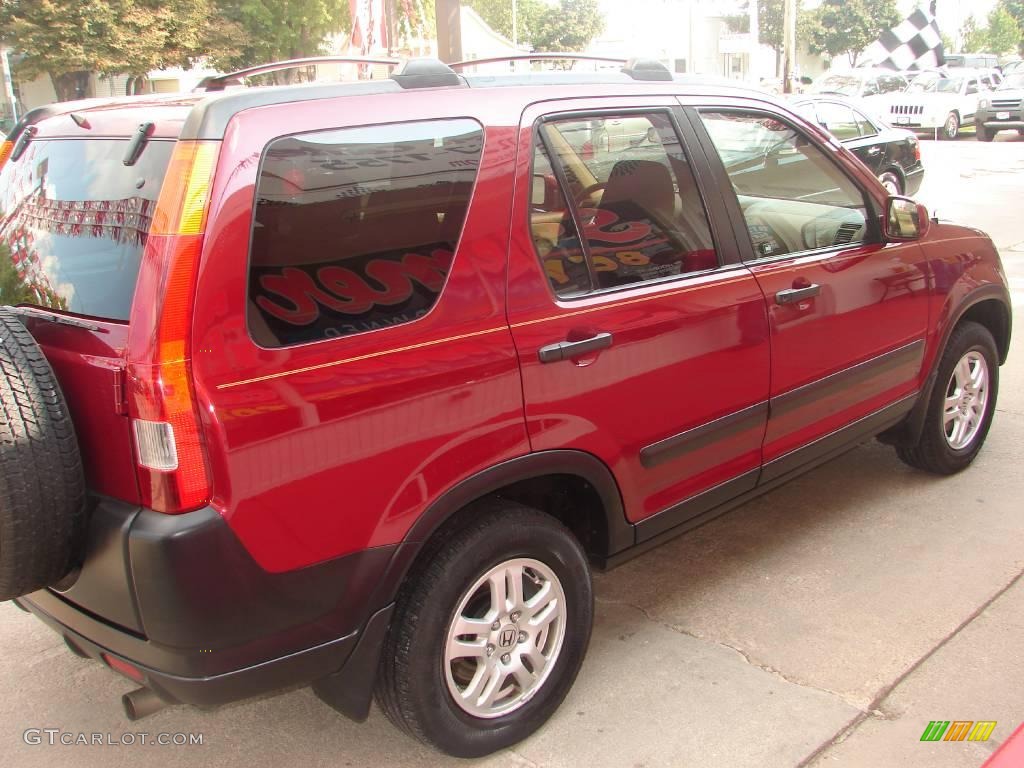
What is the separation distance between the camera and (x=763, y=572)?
12.3ft

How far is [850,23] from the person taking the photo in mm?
71375

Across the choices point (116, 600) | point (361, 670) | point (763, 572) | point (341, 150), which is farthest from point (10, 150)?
point (763, 572)

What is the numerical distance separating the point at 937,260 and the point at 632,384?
1956 mm

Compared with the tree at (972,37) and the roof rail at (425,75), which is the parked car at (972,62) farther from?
the roof rail at (425,75)

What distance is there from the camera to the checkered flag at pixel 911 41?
35.2 metres

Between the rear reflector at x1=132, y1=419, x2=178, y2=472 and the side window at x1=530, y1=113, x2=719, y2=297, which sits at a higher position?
the side window at x1=530, y1=113, x2=719, y2=297

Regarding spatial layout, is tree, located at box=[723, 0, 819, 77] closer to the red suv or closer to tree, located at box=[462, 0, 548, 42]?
tree, located at box=[462, 0, 548, 42]

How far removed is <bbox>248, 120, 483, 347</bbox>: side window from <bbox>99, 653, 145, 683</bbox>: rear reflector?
2.72 ft

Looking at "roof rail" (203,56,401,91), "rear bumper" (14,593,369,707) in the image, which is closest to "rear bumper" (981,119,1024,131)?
"roof rail" (203,56,401,91)

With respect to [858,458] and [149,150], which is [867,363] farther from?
[149,150]

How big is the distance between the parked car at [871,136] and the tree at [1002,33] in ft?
245

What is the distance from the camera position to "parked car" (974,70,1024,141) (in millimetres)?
23672

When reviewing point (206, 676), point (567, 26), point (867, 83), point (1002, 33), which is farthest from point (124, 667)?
point (1002, 33)

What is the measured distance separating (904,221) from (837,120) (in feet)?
31.4
